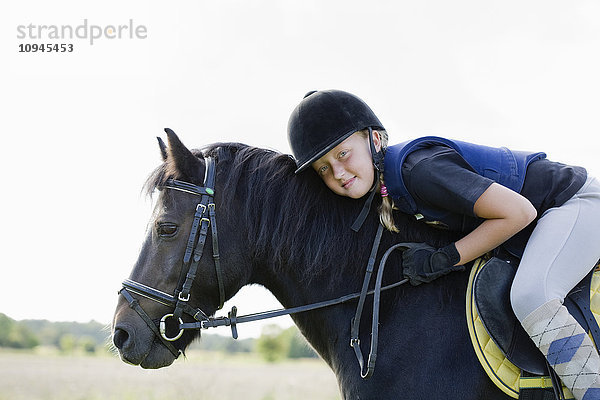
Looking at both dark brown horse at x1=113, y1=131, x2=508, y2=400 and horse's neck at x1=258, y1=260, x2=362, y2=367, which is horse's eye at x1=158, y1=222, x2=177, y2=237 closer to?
dark brown horse at x1=113, y1=131, x2=508, y2=400

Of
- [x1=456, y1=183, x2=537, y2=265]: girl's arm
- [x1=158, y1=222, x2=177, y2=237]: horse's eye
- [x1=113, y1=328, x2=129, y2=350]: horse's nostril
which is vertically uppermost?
[x1=456, y1=183, x2=537, y2=265]: girl's arm

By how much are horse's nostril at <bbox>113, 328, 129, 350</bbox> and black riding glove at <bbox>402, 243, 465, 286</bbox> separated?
1.95m

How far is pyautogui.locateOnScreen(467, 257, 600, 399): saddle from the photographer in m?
3.10

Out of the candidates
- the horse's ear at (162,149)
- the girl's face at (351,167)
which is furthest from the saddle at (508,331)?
the horse's ear at (162,149)

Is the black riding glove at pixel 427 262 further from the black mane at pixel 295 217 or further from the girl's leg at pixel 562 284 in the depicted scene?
the girl's leg at pixel 562 284

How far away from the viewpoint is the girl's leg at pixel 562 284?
2959 millimetres

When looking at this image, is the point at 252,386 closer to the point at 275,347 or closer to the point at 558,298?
the point at 558,298

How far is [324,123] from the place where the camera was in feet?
12.0

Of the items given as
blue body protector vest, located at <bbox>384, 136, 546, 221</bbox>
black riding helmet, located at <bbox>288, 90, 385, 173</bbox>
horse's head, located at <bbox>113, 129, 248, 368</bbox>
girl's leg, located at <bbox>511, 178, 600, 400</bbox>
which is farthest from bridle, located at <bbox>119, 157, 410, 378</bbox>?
girl's leg, located at <bbox>511, 178, 600, 400</bbox>

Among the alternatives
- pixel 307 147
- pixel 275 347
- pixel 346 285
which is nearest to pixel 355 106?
pixel 307 147

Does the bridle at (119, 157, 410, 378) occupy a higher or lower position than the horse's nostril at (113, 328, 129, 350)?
higher

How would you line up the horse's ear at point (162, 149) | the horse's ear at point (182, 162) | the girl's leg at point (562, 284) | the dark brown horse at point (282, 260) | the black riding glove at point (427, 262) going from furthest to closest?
the horse's ear at point (162, 149), the horse's ear at point (182, 162), the dark brown horse at point (282, 260), the black riding glove at point (427, 262), the girl's leg at point (562, 284)

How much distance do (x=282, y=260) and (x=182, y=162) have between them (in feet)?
3.24

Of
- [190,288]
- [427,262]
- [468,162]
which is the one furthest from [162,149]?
[468,162]
